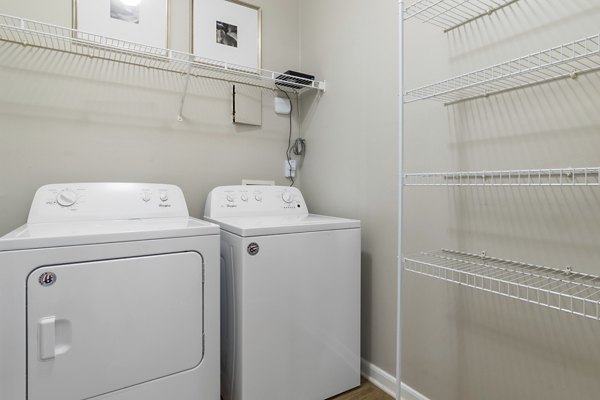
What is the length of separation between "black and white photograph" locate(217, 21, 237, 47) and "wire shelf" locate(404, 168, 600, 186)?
133 centimetres

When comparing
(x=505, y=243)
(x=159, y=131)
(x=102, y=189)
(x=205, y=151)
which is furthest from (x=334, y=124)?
(x=102, y=189)

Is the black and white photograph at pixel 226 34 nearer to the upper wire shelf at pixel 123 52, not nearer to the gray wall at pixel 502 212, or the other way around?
the upper wire shelf at pixel 123 52

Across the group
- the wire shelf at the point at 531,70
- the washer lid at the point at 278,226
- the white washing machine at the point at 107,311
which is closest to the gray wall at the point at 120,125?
the white washing machine at the point at 107,311

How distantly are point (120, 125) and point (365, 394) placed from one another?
1.83m

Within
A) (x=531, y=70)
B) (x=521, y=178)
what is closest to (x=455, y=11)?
(x=531, y=70)

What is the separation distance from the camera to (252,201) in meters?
1.85

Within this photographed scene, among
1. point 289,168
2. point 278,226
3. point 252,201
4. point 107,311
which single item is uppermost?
point 289,168

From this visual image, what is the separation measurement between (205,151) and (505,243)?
1.56 metres

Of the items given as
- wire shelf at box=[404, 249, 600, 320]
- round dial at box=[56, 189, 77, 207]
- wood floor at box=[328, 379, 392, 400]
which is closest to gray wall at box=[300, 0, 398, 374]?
wood floor at box=[328, 379, 392, 400]

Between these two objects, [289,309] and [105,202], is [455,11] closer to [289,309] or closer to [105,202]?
[289,309]

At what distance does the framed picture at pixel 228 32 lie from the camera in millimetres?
1887

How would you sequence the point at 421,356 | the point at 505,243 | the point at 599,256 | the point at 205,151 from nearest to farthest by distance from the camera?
the point at 599,256 → the point at 505,243 → the point at 421,356 → the point at 205,151

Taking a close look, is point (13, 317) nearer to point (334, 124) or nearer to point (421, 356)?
point (421, 356)

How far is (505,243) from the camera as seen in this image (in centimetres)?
118
